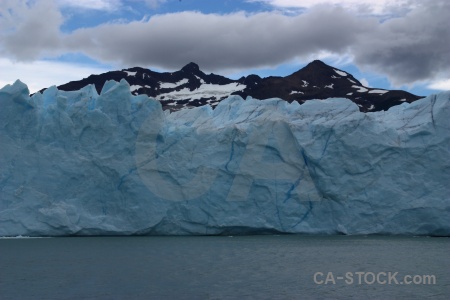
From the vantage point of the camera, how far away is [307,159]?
2353 cm

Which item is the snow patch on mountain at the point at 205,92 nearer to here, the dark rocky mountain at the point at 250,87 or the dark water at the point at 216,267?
the dark rocky mountain at the point at 250,87

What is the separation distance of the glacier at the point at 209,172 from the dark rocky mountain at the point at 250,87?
68.8 feet

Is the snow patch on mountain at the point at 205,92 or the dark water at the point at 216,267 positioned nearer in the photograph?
the dark water at the point at 216,267

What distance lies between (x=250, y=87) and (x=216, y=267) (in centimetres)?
4626

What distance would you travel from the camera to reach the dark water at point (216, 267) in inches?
480

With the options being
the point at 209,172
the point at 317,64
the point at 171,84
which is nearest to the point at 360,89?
the point at 317,64

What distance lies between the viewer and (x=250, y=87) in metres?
60.6

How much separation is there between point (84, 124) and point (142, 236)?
16.6 feet

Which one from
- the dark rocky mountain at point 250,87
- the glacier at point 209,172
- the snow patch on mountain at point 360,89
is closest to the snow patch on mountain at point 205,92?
the dark rocky mountain at point 250,87

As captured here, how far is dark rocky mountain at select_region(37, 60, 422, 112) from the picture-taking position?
46.8m

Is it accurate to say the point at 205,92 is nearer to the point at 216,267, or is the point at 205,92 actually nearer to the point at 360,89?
the point at 360,89

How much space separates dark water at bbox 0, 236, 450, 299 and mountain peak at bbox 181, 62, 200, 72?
48.6 m

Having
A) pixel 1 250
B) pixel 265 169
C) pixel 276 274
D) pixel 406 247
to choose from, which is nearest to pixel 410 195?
pixel 406 247

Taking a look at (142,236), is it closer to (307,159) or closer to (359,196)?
(307,159)
